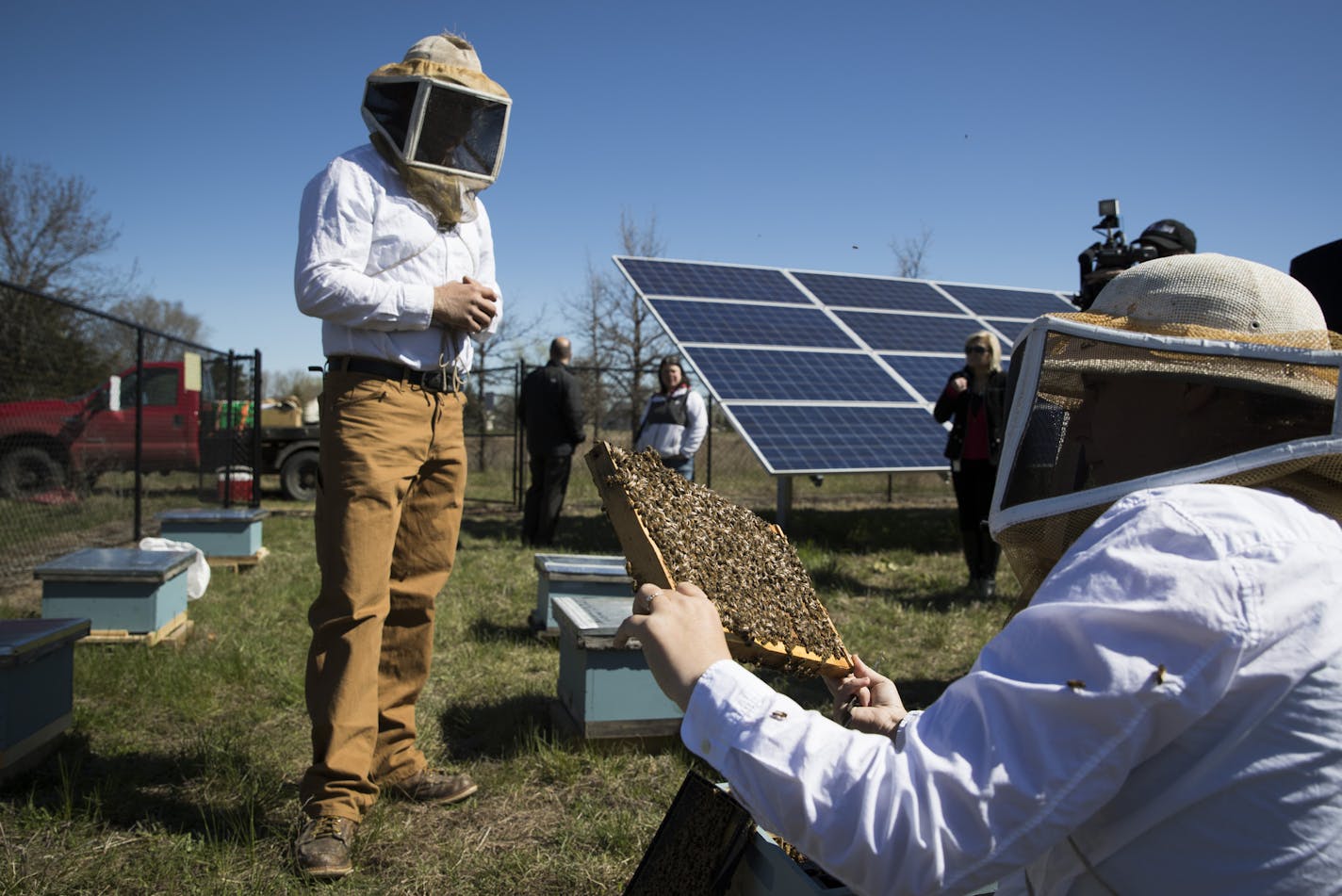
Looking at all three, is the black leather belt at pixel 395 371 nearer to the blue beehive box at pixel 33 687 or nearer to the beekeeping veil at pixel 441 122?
the beekeeping veil at pixel 441 122

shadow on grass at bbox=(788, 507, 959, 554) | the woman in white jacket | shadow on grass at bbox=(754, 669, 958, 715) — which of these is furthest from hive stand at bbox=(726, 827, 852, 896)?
shadow on grass at bbox=(788, 507, 959, 554)

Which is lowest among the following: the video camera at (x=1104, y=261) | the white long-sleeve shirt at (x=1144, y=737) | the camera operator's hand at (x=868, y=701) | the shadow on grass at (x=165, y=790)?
the shadow on grass at (x=165, y=790)

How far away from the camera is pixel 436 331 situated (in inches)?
123

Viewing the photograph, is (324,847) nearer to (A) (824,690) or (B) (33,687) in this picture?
(B) (33,687)

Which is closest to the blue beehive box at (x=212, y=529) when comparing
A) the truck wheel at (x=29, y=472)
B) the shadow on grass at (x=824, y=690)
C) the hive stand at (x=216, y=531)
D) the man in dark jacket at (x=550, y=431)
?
the hive stand at (x=216, y=531)

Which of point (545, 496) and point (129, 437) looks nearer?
Answer: point (545, 496)

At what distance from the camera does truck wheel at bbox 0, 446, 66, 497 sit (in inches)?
456

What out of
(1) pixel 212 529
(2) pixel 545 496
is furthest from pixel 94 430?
(2) pixel 545 496

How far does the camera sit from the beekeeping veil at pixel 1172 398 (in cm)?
113

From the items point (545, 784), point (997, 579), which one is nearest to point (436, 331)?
point (545, 784)

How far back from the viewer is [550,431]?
9219mm

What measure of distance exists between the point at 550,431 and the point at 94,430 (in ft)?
24.5

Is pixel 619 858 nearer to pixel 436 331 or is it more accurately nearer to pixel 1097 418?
pixel 436 331

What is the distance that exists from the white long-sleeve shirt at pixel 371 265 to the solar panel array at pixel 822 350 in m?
5.42
